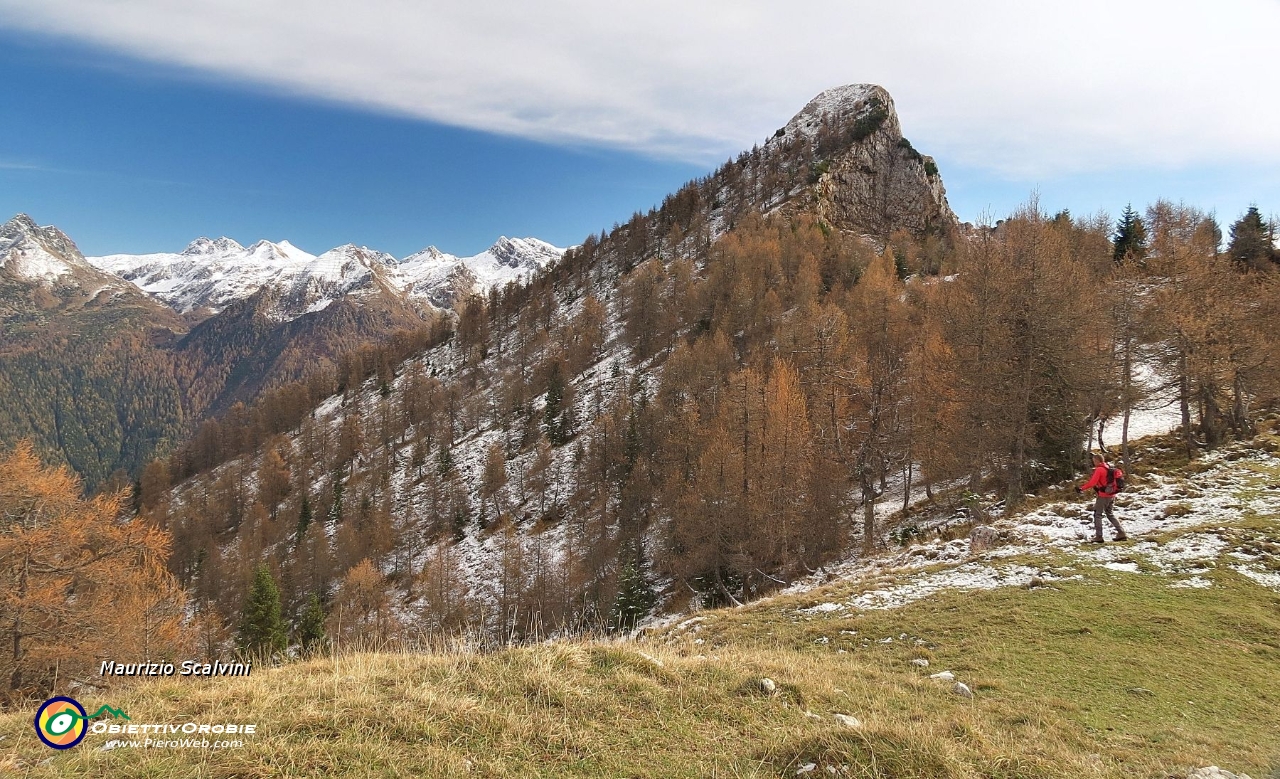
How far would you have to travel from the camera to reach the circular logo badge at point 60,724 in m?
5.43

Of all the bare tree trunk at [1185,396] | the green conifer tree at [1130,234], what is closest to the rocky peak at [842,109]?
the green conifer tree at [1130,234]

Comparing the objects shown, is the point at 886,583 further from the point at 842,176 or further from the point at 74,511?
the point at 842,176

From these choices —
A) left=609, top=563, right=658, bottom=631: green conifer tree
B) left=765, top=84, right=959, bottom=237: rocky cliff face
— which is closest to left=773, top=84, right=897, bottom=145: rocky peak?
left=765, top=84, right=959, bottom=237: rocky cliff face

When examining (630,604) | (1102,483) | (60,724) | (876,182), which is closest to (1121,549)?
(1102,483)

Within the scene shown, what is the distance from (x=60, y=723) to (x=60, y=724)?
0.01 meters

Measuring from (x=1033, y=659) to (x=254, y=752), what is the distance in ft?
37.5

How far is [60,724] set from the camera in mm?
5555

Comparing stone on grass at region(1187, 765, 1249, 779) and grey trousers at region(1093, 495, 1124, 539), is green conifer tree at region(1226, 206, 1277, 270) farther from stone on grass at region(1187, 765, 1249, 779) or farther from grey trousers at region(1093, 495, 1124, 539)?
stone on grass at region(1187, 765, 1249, 779)

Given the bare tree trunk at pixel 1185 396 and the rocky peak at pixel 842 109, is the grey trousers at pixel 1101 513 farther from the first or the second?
the rocky peak at pixel 842 109

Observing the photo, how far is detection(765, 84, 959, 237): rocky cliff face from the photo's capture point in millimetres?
101812

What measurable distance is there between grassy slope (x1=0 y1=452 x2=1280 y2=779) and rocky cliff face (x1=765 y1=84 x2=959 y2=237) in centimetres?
9829

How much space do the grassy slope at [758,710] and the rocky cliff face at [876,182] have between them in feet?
322

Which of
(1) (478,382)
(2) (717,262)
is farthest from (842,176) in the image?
(1) (478,382)

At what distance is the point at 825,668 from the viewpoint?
8.84m
